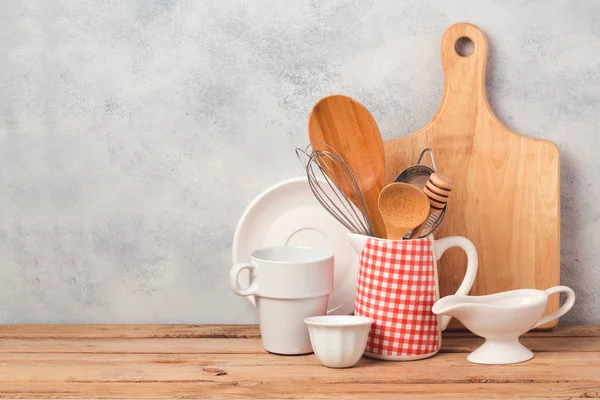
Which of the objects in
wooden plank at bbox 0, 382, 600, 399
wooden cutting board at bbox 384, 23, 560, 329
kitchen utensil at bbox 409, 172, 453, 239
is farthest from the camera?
wooden cutting board at bbox 384, 23, 560, 329

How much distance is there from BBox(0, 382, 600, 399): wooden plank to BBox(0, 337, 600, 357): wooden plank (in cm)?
15

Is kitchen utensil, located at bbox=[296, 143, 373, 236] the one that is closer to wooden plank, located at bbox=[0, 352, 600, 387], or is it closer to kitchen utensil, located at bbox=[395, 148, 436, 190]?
kitchen utensil, located at bbox=[395, 148, 436, 190]

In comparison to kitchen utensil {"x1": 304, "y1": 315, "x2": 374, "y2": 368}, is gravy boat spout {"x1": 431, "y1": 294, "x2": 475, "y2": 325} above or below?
above

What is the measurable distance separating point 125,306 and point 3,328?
214 millimetres

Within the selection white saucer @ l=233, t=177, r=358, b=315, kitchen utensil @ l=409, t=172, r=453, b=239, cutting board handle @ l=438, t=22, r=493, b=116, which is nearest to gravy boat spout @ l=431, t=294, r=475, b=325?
kitchen utensil @ l=409, t=172, r=453, b=239

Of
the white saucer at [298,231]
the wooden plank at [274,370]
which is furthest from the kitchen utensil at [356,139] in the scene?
the wooden plank at [274,370]

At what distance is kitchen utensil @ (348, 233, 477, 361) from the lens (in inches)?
38.9

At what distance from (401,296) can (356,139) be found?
0.84 ft

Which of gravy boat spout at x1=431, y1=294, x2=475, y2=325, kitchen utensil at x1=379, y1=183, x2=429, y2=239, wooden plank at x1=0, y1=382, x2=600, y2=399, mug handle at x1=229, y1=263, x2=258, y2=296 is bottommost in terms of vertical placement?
wooden plank at x1=0, y1=382, x2=600, y2=399

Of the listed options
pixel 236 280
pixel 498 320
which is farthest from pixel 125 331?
pixel 498 320

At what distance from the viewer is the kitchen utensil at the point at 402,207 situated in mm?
973

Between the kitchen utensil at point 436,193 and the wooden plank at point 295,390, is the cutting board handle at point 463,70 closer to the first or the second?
the kitchen utensil at point 436,193

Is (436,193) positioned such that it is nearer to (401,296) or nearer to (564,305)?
(401,296)

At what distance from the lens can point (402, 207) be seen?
3.24 feet
